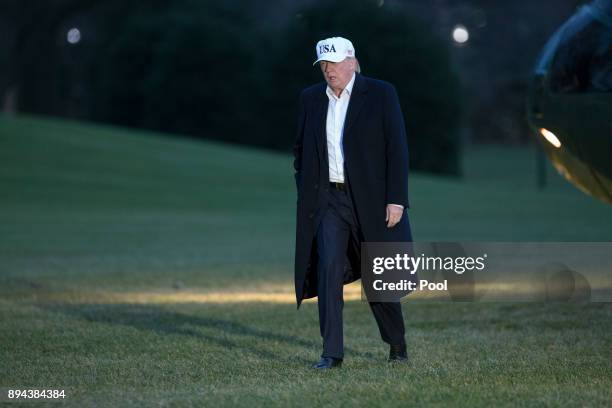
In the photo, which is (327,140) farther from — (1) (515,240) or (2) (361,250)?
(1) (515,240)

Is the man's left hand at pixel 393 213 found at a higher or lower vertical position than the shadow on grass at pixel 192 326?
higher

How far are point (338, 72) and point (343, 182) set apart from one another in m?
0.66

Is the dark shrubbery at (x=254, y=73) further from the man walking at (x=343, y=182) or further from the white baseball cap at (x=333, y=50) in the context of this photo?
the white baseball cap at (x=333, y=50)

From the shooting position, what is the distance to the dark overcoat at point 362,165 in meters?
7.70

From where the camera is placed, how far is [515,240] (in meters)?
21.3

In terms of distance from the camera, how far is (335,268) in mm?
7703

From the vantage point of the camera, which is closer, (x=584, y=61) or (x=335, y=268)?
(x=335, y=268)

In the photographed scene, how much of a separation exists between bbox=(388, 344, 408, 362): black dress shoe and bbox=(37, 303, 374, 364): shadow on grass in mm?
426

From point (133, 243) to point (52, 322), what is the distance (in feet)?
33.3

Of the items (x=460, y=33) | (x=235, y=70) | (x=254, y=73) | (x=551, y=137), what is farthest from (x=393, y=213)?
(x=460, y=33)

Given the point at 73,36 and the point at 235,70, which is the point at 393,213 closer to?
the point at 235,70

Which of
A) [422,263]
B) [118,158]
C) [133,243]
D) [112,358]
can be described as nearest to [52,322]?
[112,358]

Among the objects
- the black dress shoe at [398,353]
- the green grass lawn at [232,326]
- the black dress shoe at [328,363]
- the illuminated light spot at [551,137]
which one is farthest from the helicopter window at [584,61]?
the black dress shoe at [328,363]

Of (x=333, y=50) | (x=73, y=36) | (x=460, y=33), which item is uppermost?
(x=460, y=33)
